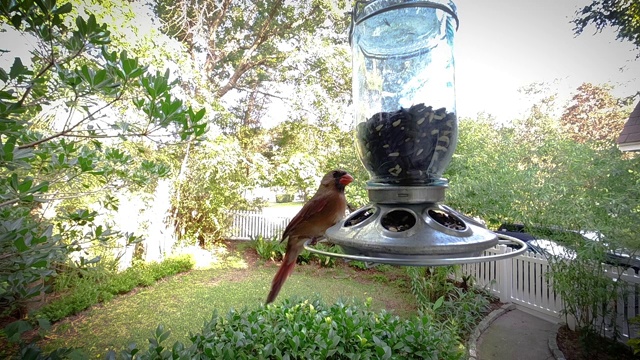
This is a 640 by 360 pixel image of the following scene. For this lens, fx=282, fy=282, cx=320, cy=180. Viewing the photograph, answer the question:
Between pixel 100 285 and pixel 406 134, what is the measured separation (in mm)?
5328

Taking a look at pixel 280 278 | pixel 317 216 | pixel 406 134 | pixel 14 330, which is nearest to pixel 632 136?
pixel 406 134

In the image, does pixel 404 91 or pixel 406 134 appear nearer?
pixel 406 134

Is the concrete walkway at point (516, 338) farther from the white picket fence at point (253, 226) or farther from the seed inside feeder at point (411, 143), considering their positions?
the white picket fence at point (253, 226)

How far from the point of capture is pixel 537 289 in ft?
13.1

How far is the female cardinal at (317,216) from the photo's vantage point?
4.63ft

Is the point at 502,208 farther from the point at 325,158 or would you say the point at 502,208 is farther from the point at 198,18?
the point at 198,18

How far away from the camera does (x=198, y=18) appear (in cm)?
632

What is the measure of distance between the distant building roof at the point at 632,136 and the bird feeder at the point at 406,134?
14.1ft

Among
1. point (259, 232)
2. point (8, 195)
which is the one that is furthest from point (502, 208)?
point (259, 232)

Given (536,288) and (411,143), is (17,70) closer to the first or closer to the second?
(411,143)

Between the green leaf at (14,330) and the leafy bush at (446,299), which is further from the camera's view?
the leafy bush at (446,299)

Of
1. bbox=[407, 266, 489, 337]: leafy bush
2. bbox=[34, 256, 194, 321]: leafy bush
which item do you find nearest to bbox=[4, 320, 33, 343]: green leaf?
bbox=[34, 256, 194, 321]: leafy bush

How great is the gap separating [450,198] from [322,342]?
12.0ft

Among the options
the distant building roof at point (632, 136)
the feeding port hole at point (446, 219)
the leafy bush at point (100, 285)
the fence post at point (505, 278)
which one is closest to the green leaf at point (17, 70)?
the feeding port hole at point (446, 219)
